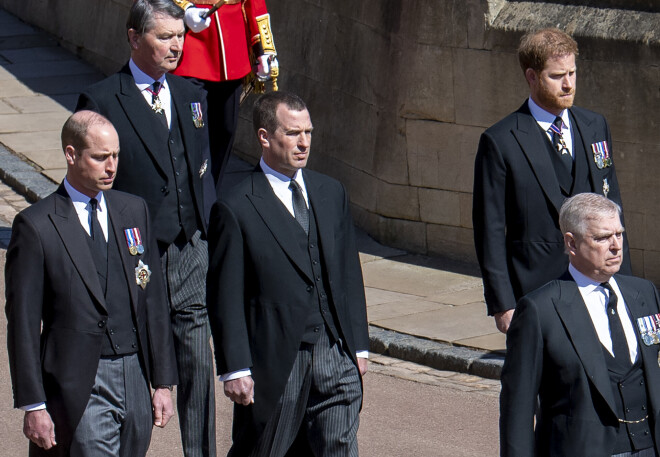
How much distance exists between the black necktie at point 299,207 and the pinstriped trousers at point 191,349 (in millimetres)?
1018

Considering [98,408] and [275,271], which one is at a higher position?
[275,271]

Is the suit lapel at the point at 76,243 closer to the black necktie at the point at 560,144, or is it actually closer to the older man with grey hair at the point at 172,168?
the older man with grey hair at the point at 172,168

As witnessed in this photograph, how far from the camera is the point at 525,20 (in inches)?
380

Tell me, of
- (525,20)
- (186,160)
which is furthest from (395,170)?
(186,160)

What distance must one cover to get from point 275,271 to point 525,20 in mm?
4610

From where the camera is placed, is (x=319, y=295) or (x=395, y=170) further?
(x=395, y=170)

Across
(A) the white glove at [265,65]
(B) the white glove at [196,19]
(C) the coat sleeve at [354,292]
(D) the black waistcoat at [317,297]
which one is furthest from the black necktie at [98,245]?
(A) the white glove at [265,65]

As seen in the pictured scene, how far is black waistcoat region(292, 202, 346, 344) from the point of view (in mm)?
5562

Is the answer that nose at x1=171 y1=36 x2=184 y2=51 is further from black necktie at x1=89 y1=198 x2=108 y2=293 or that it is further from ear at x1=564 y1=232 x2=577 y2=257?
ear at x1=564 y1=232 x2=577 y2=257

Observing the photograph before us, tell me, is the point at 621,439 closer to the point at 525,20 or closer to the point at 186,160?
the point at 186,160

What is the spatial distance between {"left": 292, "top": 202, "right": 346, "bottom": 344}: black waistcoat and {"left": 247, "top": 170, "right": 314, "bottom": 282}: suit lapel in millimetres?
27

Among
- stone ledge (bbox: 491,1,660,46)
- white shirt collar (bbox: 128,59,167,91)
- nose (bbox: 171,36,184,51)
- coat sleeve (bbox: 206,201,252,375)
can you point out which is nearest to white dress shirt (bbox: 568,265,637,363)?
coat sleeve (bbox: 206,201,252,375)

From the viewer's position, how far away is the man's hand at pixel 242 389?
5539 millimetres

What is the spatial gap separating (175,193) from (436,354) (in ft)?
7.92
